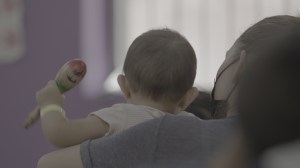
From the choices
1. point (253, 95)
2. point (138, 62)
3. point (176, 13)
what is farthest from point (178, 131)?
point (176, 13)

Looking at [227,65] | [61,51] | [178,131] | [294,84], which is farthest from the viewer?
[61,51]

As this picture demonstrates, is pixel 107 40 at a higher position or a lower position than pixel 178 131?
lower

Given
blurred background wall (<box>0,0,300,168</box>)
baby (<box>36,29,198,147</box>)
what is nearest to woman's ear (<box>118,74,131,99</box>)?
baby (<box>36,29,198,147</box>)

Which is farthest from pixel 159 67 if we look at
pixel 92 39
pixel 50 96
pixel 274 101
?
pixel 92 39

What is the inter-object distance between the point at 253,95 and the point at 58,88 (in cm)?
61

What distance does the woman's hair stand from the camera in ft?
0.74

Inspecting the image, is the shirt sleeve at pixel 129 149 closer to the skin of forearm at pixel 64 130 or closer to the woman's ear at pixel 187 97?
the skin of forearm at pixel 64 130

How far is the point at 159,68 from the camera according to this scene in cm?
82

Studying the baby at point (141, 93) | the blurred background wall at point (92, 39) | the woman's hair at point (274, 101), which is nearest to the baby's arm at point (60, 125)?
the baby at point (141, 93)

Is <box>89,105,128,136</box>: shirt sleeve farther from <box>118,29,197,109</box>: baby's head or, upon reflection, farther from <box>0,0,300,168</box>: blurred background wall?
<box>0,0,300,168</box>: blurred background wall

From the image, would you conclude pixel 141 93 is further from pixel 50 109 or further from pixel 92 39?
pixel 92 39

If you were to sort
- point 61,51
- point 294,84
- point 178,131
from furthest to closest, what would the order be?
point 61,51 < point 178,131 < point 294,84

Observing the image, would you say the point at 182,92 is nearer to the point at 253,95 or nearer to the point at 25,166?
the point at 253,95

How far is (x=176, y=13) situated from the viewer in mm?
2871
